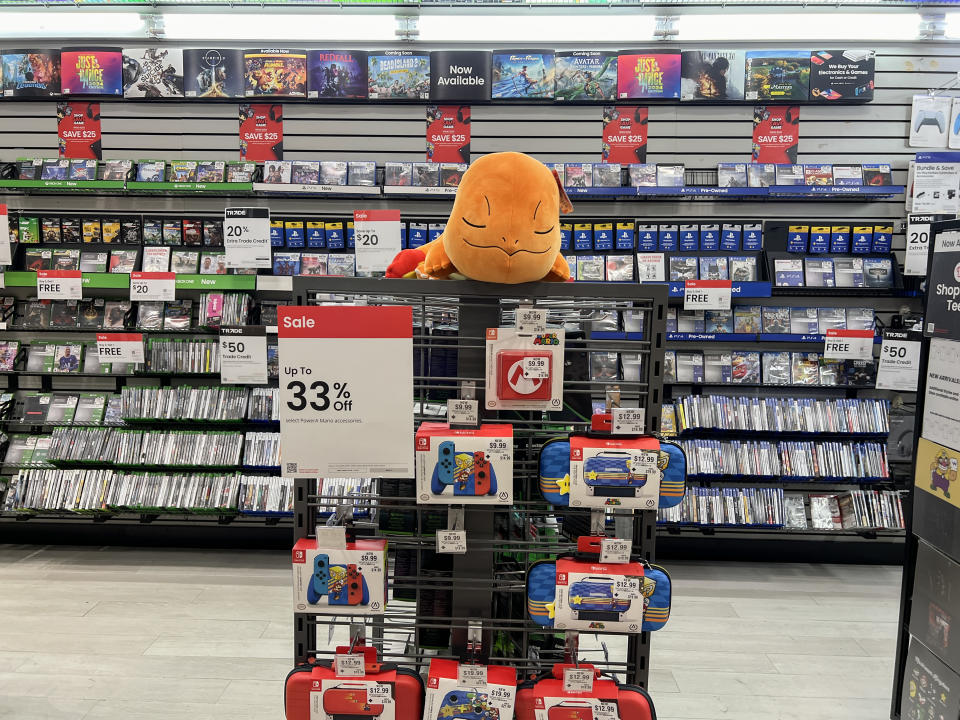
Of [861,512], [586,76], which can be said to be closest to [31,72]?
[586,76]

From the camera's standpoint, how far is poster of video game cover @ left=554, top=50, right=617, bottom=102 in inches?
166

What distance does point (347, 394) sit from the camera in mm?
1337

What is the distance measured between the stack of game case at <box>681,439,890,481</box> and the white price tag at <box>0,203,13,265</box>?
4.39 m

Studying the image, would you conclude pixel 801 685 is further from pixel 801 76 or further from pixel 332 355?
pixel 801 76

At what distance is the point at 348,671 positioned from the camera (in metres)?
1.37

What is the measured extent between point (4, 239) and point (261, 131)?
67.1 inches

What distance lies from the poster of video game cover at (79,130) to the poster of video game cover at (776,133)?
450 centimetres

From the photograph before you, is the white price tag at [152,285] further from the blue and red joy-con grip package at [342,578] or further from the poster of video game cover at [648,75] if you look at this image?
the blue and red joy-con grip package at [342,578]

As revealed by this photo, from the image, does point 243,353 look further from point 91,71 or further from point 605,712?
point 605,712

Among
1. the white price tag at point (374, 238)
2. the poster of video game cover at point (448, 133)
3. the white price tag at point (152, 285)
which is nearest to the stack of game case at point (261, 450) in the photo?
the white price tag at point (152, 285)

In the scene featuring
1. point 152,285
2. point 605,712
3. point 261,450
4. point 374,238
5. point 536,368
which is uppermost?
point 374,238

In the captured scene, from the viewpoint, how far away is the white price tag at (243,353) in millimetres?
4000

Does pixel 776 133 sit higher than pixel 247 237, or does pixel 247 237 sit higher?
pixel 776 133

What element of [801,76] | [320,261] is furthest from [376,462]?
[801,76]
